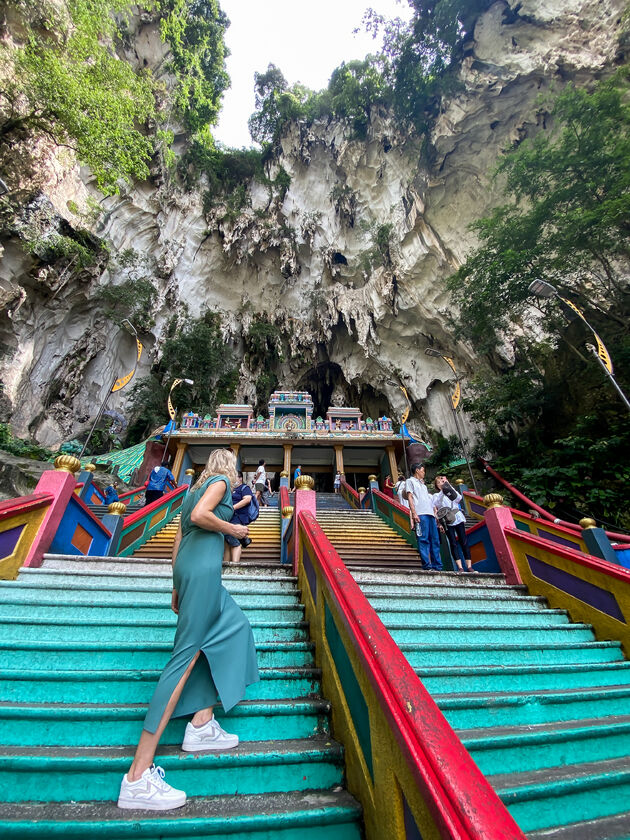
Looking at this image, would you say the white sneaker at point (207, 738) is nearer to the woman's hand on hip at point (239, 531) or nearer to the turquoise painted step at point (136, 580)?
the woman's hand on hip at point (239, 531)

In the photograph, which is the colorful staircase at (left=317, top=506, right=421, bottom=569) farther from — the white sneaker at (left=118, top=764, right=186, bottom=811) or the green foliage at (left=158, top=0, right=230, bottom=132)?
the green foliage at (left=158, top=0, right=230, bottom=132)

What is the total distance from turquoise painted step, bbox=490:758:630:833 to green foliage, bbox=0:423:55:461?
534 inches

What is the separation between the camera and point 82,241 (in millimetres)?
15406

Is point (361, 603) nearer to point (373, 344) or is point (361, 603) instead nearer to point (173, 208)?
point (373, 344)

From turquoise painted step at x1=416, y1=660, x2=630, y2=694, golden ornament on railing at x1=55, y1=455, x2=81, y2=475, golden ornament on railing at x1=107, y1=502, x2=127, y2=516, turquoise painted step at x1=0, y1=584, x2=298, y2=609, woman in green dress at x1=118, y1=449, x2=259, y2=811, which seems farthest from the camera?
golden ornament on railing at x1=107, y1=502, x2=127, y2=516

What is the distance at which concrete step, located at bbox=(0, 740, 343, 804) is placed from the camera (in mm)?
1368

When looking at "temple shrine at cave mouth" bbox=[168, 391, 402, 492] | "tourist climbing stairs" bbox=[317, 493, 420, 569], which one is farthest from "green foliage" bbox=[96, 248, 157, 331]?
"tourist climbing stairs" bbox=[317, 493, 420, 569]

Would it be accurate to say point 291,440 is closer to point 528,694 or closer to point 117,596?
point 117,596

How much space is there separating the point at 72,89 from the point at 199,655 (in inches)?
718

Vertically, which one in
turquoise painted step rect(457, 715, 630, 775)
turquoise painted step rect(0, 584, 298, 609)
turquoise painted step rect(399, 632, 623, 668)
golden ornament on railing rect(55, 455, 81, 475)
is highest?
golden ornament on railing rect(55, 455, 81, 475)

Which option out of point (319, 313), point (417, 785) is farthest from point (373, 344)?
point (417, 785)

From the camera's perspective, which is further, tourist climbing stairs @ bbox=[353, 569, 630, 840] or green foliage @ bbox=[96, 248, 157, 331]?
green foliage @ bbox=[96, 248, 157, 331]

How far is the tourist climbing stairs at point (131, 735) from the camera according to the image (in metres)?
1.25

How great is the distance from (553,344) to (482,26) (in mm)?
19205
